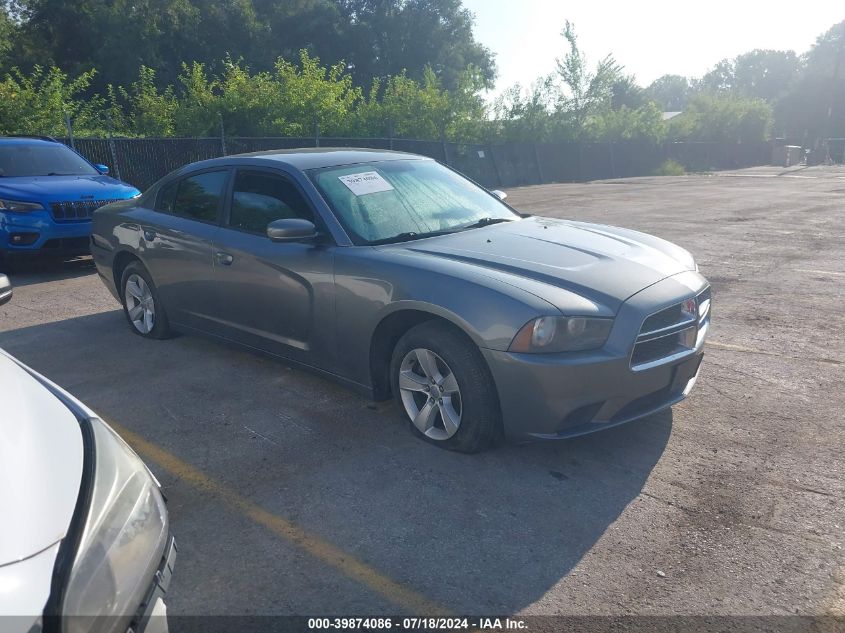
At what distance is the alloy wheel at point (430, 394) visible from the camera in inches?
149

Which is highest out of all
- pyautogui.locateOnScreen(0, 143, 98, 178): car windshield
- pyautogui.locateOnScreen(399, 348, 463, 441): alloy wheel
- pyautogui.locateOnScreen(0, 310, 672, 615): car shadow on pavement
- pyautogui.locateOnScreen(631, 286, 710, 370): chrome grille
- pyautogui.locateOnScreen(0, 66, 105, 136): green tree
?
pyautogui.locateOnScreen(0, 66, 105, 136): green tree

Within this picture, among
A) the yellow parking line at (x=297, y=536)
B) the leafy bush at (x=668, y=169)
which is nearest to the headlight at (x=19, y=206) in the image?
the yellow parking line at (x=297, y=536)

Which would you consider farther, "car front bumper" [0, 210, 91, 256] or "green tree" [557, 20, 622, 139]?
"green tree" [557, 20, 622, 139]

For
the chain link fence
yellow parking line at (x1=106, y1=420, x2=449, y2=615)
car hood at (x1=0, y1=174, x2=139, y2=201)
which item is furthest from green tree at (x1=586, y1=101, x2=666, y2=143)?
yellow parking line at (x1=106, y1=420, x2=449, y2=615)

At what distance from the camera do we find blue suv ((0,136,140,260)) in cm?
869

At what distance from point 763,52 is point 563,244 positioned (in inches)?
5897

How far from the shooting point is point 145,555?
1957 millimetres

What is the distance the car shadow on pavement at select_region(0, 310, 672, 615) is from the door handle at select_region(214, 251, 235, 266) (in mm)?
821

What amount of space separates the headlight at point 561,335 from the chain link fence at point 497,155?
546 inches

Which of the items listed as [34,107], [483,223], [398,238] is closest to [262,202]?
[398,238]

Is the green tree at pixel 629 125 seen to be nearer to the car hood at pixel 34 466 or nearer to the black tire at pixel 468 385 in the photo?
the black tire at pixel 468 385

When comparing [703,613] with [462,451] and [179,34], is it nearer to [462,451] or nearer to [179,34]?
[462,451]

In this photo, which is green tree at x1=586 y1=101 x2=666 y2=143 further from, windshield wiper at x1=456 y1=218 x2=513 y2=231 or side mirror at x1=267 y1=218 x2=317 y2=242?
side mirror at x1=267 y1=218 x2=317 y2=242

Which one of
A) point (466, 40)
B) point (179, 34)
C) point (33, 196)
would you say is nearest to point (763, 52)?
point (466, 40)
